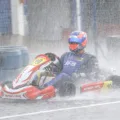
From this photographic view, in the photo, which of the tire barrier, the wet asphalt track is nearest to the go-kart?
the wet asphalt track

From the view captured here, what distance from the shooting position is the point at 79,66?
1145 cm

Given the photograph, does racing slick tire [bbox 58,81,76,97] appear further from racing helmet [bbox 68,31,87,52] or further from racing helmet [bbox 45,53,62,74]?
racing helmet [bbox 68,31,87,52]

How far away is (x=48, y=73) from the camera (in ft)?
36.6

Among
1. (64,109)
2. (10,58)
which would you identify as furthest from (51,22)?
(64,109)

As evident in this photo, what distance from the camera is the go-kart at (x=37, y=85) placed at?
34.5 feet

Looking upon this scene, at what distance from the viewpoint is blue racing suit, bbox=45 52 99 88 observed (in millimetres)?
11367

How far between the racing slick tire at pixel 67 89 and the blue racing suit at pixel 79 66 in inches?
11.7

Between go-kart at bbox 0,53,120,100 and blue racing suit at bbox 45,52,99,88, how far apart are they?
0.17 m

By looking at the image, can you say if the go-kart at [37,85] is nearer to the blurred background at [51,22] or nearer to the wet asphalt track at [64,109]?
the wet asphalt track at [64,109]

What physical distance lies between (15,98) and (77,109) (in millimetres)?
1223

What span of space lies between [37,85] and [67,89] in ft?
1.70

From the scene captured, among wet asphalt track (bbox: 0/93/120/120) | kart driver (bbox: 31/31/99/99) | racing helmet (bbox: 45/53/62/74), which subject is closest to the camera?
wet asphalt track (bbox: 0/93/120/120)

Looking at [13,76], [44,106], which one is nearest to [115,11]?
[13,76]

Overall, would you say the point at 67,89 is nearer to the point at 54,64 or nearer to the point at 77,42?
the point at 54,64
